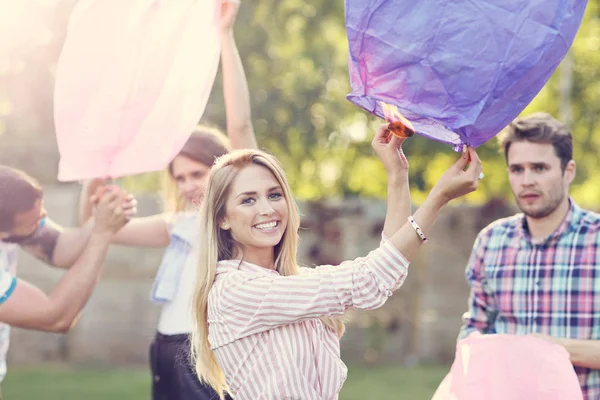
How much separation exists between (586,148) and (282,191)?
9.21 m

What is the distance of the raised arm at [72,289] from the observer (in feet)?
8.45

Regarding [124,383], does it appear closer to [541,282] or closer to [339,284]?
[541,282]

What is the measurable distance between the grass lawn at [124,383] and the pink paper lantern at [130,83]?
13.2 ft

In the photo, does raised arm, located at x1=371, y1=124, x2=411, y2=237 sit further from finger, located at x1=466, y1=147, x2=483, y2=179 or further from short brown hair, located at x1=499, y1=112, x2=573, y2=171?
short brown hair, located at x1=499, y1=112, x2=573, y2=171

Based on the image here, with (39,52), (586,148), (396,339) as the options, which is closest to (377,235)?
(396,339)

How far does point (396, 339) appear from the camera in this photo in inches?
299

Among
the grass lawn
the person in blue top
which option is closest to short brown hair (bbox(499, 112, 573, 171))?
the person in blue top

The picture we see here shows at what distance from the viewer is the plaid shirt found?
2.71 meters

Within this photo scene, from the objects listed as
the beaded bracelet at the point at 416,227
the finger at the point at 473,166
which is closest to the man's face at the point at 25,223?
the beaded bracelet at the point at 416,227

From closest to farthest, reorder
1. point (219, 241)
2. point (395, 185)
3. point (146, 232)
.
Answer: point (395, 185)
point (219, 241)
point (146, 232)

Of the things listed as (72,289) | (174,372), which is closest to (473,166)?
(72,289)

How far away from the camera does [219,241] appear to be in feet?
7.34

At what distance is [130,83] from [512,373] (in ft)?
4.20

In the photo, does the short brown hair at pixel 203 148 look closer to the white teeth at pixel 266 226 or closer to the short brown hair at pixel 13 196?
the short brown hair at pixel 13 196
